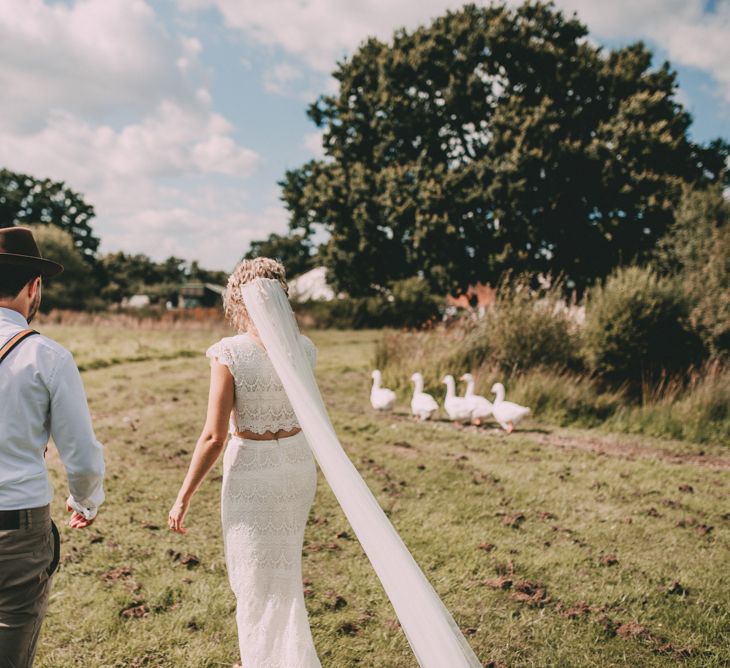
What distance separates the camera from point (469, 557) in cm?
545

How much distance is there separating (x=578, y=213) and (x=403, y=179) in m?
6.76

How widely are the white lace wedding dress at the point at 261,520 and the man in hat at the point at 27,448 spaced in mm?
931

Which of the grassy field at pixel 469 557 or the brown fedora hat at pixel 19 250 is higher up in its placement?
the brown fedora hat at pixel 19 250

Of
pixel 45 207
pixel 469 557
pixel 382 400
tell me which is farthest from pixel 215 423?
pixel 45 207

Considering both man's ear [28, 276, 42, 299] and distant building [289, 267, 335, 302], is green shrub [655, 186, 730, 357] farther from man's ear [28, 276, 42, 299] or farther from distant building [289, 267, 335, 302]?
distant building [289, 267, 335, 302]

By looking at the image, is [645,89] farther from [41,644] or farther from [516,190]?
[41,644]

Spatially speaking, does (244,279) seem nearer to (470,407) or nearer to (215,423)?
(215,423)

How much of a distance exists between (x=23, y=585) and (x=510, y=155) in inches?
791

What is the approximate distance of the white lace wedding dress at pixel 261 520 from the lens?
3.29 metres

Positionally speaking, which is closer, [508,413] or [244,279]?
[244,279]

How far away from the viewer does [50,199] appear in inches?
2869

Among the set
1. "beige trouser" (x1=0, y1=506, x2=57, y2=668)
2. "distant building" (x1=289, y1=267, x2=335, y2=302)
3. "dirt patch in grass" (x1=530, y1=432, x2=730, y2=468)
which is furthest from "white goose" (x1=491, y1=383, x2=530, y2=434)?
"distant building" (x1=289, y1=267, x2=335, y2=302)

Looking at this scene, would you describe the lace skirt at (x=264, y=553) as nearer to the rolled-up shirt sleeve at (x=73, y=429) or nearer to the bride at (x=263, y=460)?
the bride at (x=263, y=460)

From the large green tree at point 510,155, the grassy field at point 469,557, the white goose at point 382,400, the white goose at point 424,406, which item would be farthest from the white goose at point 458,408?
the large green tree at point 510,155
